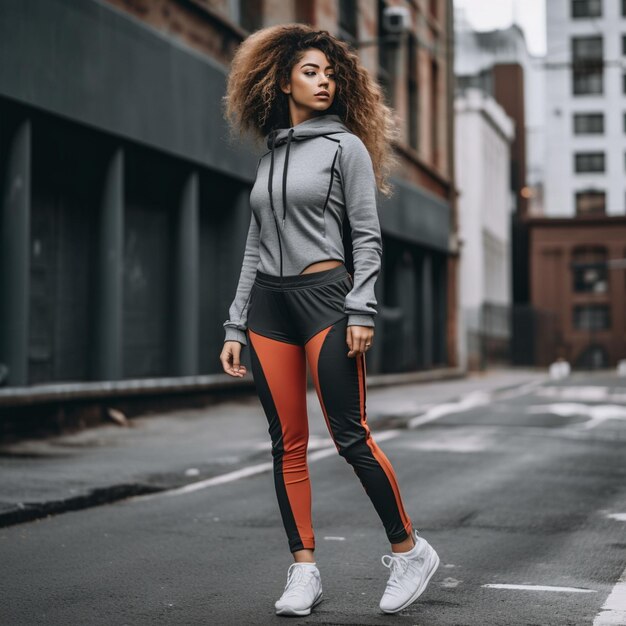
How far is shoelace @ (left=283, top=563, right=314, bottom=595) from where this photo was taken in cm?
418

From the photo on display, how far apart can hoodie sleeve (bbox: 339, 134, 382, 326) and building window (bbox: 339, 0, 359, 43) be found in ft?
64.9

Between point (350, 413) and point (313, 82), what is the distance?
49.2 inches

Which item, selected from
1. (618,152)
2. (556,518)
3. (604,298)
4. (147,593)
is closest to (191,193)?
(556,518)

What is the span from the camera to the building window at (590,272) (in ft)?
202

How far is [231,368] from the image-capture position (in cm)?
441

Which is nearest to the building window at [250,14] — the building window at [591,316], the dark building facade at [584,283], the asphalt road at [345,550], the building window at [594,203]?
the asphalt road at [345,550]

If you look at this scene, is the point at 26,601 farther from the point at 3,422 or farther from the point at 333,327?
the point at 3,422

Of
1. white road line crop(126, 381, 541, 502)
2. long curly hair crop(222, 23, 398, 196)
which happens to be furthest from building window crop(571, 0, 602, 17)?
long curly hair crop(222, 23, 398, 196)

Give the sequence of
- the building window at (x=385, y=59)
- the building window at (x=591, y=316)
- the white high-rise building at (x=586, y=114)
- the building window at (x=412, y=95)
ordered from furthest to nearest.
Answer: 1. the white high-rise building at (x=586, y=114)
2. the building window at (x=591, y=316)
3. the building window at (x=412, y=95)
4. the building window at (x=385, y=59)

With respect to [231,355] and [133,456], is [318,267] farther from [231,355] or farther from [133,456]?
[133,456]

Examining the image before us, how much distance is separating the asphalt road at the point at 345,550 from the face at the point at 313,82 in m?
1.89

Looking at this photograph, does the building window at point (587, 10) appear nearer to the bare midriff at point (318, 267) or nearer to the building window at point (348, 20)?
the building window at point (348, 20)

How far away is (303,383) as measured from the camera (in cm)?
429

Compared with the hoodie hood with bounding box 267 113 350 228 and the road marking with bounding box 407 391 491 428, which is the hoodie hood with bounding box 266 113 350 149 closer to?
the hoodie hood with bounding box 267 113 350 228
